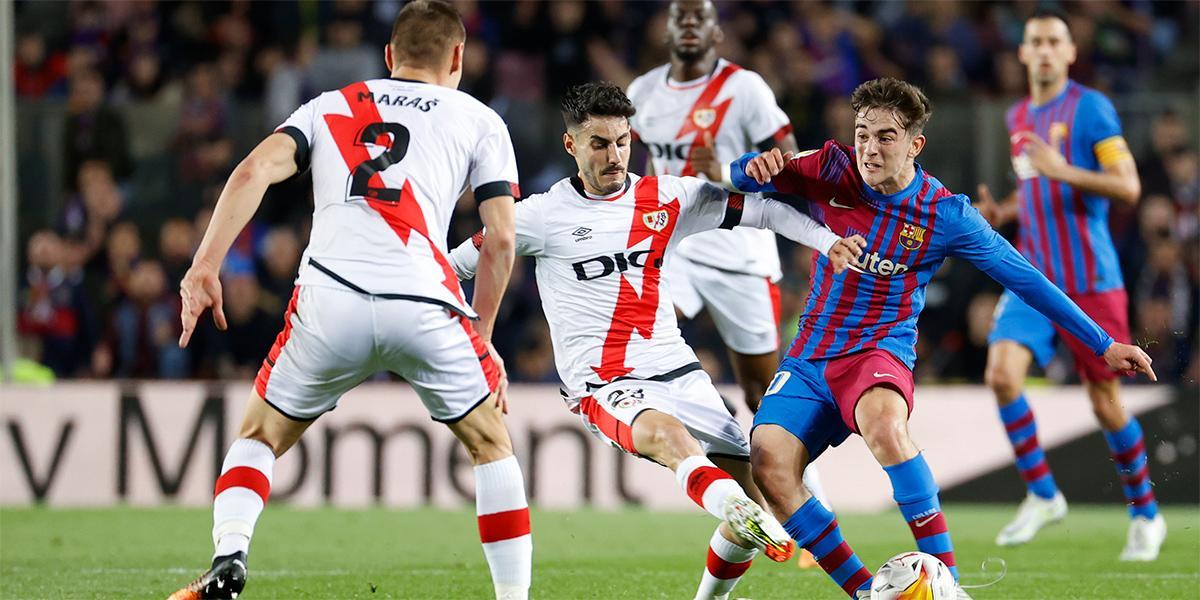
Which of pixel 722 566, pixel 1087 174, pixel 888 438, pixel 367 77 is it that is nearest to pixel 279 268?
pixel 367 77

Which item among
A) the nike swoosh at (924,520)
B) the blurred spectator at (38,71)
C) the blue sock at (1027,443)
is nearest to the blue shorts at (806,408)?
the nike swoosh at (924,520)

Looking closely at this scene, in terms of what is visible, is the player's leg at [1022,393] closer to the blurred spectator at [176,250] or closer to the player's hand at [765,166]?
the player's hand at [765,166]

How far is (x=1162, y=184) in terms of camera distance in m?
12.5

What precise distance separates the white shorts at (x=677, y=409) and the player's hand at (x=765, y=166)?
782mm

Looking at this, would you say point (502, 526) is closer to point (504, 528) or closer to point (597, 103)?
point (504, 528)

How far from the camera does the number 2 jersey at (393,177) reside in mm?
4953

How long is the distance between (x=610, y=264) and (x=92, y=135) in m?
7.96

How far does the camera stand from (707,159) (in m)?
7.72

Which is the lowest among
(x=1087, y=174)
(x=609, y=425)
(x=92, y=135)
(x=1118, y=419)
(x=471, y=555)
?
(x=471, y=555)

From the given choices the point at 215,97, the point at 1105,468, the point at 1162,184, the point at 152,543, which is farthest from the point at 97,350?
the point at 1162,184

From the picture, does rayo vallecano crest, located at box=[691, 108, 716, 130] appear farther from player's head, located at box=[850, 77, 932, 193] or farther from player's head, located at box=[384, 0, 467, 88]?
player's head, located at box=[384, 0, 467, 88]

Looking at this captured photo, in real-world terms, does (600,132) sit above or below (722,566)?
above

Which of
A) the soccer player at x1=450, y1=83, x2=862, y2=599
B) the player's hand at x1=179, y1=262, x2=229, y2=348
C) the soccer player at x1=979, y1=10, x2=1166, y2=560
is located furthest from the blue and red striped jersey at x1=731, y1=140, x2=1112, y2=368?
the soccer player at x1=979, y1=10, x2=1166, y2=560

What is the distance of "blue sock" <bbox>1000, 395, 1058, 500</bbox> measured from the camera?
847 centimetres
